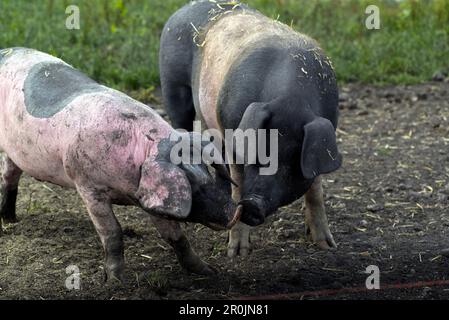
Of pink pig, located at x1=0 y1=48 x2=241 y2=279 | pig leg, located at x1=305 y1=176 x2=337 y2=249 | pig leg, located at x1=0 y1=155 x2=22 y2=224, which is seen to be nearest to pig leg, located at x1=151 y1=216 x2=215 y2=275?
pink pig, located at x1=0 y1=48 x2=241 y2=279

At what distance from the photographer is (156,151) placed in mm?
4547

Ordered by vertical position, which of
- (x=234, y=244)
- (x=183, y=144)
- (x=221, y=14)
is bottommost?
(x=234, y=244)

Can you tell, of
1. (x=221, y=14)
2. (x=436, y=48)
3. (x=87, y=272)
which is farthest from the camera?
(x=436, y=48)

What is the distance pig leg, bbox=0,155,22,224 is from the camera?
5.72m

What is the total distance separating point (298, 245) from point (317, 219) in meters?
0.19

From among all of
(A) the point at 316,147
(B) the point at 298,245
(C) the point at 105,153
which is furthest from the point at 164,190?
(B) the point at 298,245

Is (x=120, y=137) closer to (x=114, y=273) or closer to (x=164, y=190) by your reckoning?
(x=164, y=190)

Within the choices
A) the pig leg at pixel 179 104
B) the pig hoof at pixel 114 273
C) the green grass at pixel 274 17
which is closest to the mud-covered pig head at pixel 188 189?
the pig hoof at pixel 114 273

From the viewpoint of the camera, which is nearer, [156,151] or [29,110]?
[156,151]

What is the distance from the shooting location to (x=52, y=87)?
504 cm

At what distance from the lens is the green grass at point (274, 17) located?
9.08 m

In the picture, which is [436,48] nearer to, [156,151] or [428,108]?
[428,108]
